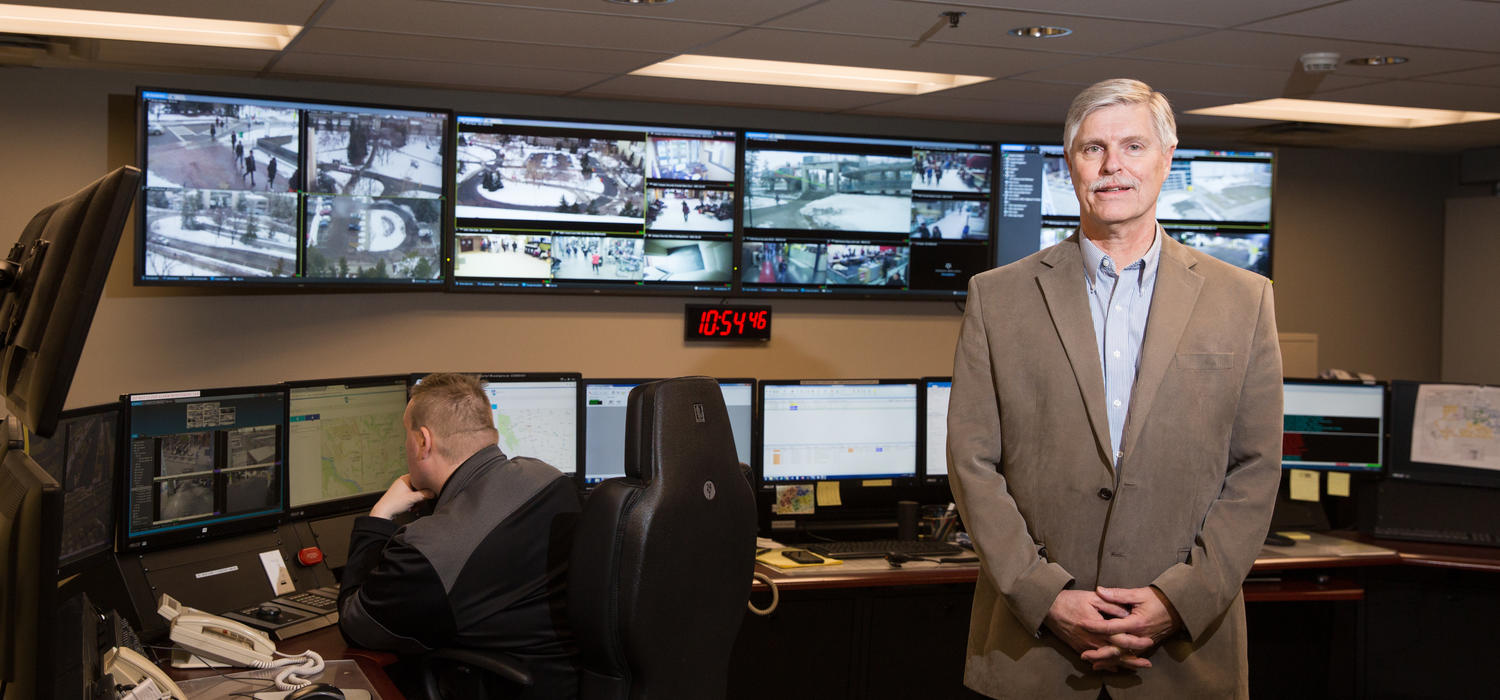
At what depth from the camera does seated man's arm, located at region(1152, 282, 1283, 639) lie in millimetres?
1685

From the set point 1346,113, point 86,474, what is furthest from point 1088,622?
point 1346,113

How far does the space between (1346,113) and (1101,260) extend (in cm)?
362

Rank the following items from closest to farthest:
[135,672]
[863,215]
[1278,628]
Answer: [135,672]
[1278,628]
[863,215]

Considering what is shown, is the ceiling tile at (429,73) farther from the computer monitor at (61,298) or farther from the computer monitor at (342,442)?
the computer monitor at (61,298)

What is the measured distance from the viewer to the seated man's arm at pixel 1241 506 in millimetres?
1685

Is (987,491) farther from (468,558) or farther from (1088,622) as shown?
(468,558)

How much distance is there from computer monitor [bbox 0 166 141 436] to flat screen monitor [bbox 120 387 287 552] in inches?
62.8

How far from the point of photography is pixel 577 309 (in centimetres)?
467

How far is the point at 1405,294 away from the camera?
5988mm

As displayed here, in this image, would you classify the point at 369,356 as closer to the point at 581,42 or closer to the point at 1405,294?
the point at 581,42

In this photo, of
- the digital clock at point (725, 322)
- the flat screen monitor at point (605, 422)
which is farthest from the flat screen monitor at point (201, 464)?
the digital clock at point (725, 322)

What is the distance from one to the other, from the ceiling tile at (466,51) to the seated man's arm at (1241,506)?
233cm

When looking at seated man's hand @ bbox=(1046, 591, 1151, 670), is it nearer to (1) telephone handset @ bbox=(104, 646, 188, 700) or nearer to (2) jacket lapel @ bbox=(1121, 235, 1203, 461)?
(2) jacket lapel @ bbox=(1121, 235, 1203, 461)

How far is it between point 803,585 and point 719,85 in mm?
1866
